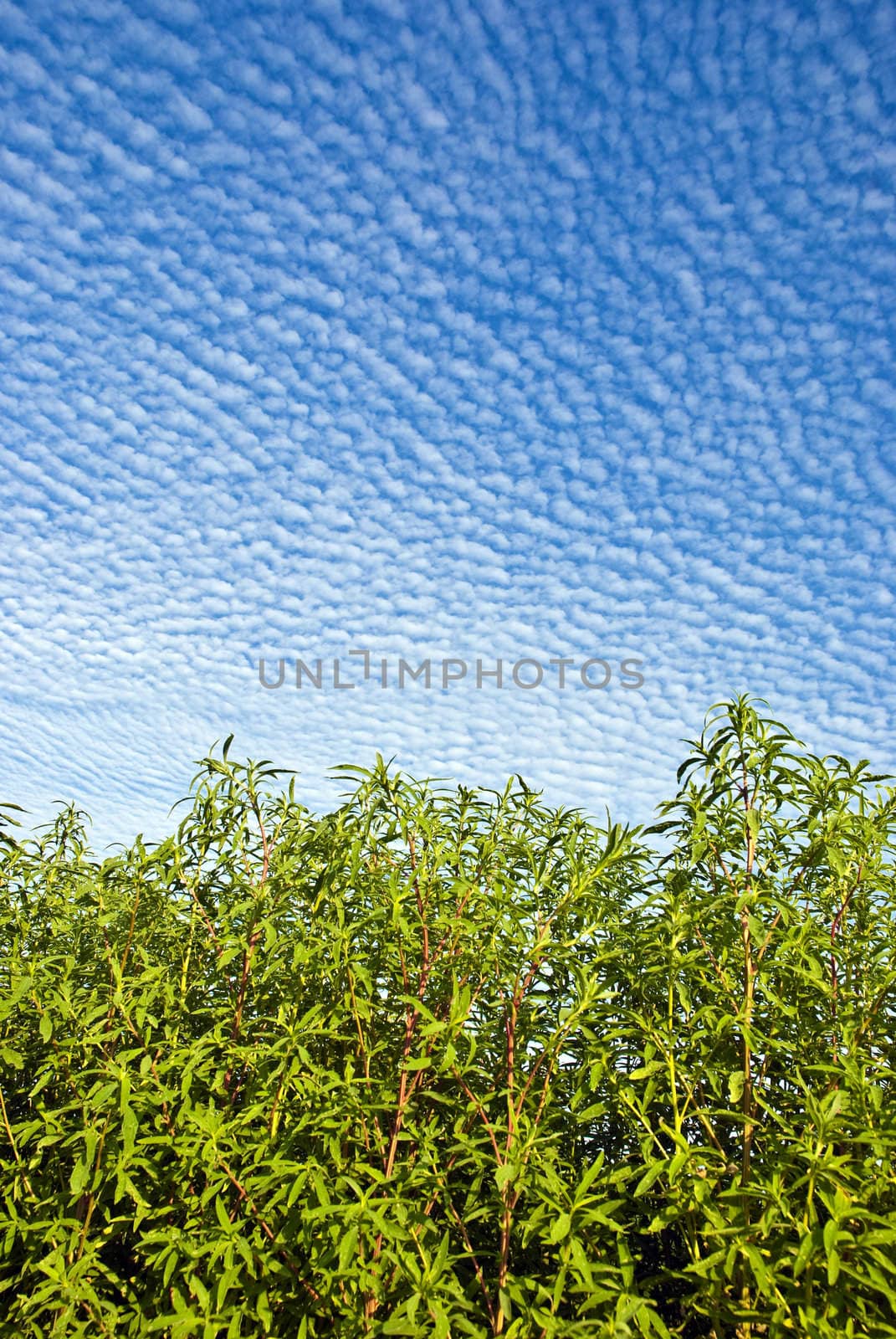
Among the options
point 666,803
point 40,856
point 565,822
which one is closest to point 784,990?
point 666,803

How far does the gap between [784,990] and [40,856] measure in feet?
8.91

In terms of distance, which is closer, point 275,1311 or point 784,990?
point 275,1311

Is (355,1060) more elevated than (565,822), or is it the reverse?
(565,822)

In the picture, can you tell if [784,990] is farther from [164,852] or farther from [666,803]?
[164,852]

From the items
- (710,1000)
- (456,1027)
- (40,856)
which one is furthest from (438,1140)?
A: (40,856)

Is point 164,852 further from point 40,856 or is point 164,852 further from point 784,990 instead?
point 784,990

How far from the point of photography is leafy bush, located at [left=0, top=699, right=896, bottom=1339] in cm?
204

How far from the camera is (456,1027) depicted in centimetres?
226

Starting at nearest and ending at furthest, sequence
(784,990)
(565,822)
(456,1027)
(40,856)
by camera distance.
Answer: (456,1027) < (784,990) < (565,822) < (40,856)

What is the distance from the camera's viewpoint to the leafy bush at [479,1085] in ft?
6.69

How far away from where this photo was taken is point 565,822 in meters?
2.86

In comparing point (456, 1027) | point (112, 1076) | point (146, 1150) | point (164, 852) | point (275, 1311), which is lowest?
point (275, 1311)

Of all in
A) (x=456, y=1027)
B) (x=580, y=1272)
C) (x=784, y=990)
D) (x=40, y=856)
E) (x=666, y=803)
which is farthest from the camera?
(x=40, y=856)

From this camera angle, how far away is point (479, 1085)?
248 centimetres
